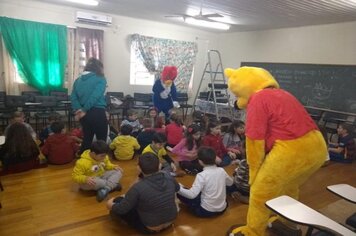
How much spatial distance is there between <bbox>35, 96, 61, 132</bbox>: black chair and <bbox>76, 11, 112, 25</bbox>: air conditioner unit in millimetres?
1773

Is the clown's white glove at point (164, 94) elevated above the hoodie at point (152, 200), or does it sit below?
above

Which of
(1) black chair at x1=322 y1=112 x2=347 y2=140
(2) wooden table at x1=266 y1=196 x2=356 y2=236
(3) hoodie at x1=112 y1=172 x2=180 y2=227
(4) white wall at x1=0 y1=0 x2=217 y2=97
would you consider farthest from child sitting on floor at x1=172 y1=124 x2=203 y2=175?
(4) white wall at x1=0 y1=0 x2=217 y2=97

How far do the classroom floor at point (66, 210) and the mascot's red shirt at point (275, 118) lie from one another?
985 millimetres

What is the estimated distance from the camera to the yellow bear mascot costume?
1757mm

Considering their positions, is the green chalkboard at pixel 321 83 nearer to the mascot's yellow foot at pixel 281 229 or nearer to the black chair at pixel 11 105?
the mascot's yellow foot at pixel 281 229

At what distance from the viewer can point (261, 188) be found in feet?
6.02

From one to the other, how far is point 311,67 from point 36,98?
5.54 meters

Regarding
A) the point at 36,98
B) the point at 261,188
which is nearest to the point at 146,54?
the point at 36,98

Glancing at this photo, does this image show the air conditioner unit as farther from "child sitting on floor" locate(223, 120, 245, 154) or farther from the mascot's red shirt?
the mascot's red shirt

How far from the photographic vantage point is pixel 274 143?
181 cm

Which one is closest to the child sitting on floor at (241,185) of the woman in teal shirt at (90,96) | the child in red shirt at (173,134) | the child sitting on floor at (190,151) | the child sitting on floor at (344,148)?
the child sitting on floor at (190,151)

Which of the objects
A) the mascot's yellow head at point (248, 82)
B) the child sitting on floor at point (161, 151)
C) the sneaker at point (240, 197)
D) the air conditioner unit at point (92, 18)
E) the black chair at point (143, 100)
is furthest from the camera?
the black chair at point (143, 100)

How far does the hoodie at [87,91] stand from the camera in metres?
3.03

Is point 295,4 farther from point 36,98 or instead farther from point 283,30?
point 36,98
